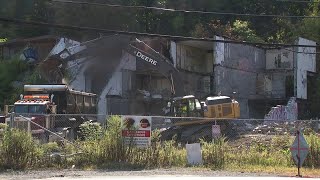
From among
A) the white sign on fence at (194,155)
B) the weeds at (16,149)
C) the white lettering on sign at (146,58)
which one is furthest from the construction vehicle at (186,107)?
the weeds at (16,149)

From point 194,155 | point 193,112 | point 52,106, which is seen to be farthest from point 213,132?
point 193,112

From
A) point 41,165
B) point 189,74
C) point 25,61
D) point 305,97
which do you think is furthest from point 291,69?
point 41,165

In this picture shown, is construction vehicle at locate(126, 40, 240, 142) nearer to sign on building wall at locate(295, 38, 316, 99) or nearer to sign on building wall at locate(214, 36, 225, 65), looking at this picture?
sign on building wall at locate(214, 36, 225, 65)

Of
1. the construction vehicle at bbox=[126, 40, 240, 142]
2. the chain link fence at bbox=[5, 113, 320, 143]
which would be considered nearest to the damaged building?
the construction vehicle at bbox=[126, 40, 240, 142]

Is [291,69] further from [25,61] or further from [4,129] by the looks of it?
[4,129]

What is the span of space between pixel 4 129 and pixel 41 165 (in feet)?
5.90

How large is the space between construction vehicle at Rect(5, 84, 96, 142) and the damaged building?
4.56 metres

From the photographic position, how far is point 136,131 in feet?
64.1

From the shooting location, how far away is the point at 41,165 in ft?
62.3

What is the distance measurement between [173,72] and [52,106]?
10.6m

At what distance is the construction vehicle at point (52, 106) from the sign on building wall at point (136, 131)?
5405 mm

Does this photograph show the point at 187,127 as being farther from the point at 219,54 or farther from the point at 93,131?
the point at 219,54

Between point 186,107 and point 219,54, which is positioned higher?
point 219,54

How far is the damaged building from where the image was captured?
3859 cm
